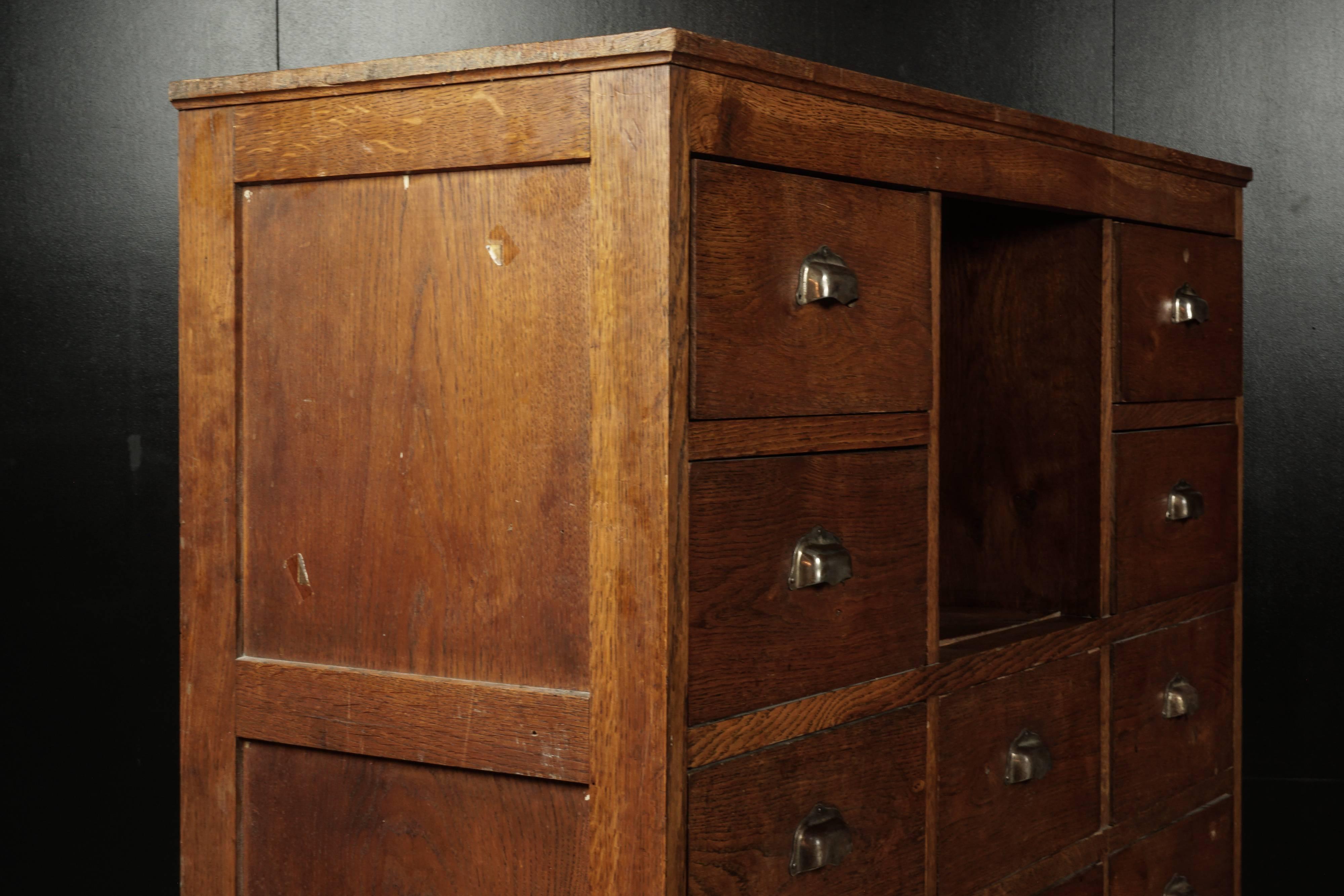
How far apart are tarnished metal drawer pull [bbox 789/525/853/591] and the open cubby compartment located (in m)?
0.55

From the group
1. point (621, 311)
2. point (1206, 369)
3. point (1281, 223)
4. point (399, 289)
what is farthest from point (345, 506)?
point (1281, 223)

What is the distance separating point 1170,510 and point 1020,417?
0.95 feet

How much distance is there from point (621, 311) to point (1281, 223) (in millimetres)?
2139

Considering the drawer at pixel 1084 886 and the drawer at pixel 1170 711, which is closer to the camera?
the drawer at pixel 1084 886

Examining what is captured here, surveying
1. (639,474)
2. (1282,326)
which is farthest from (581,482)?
(1282,326)

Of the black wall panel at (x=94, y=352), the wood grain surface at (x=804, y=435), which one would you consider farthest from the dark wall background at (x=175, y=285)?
the wood grain surface at (x=804, y=435)

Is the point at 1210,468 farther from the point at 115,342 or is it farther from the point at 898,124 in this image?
the point at 115,342

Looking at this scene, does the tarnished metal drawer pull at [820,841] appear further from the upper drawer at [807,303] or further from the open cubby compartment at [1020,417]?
the open cubby compartment at [1020,417]

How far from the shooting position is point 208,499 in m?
1.68

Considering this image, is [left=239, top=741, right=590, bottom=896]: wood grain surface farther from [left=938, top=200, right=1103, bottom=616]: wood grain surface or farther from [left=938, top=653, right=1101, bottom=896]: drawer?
[left=938, top=200, right=1103, bottom=616]: wood grain surface

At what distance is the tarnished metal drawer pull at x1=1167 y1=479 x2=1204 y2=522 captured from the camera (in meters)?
2.32

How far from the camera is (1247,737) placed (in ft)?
10.3

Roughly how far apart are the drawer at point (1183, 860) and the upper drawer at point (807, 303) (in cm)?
91

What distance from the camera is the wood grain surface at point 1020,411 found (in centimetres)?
217
